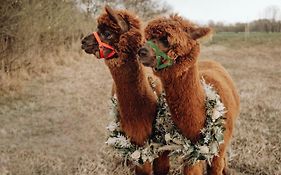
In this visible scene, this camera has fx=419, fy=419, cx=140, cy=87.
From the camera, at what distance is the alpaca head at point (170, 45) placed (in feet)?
10.7

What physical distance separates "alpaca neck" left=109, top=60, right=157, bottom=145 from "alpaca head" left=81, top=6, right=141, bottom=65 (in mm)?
131

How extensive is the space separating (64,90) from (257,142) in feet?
18.1

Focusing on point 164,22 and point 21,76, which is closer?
point 164,22

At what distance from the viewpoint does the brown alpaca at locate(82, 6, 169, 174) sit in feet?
11.9

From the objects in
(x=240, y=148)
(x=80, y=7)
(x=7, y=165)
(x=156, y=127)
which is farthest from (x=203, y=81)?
(x=80, y=7)

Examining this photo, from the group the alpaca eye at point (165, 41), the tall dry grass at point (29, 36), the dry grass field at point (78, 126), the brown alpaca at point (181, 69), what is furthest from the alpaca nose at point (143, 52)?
the tall dry grass at point (29, 36)

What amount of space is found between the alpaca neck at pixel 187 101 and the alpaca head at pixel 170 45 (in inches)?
4.1

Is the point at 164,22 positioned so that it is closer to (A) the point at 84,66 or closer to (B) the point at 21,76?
(B) the point at 21,76

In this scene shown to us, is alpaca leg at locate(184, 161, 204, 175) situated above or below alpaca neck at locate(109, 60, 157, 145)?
below

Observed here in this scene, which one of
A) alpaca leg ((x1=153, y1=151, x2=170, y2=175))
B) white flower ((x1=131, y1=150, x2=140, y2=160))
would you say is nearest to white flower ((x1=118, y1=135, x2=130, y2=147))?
white flower ((x1=131, y1=150, x2=140, y2=160))

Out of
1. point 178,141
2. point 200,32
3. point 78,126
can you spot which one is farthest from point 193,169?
point 78,126

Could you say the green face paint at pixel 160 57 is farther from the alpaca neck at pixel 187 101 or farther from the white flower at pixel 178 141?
the white flower at pixel 178 141

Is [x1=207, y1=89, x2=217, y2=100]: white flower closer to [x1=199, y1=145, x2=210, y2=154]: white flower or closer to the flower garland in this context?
the flower garland

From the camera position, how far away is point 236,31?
30188 mm
